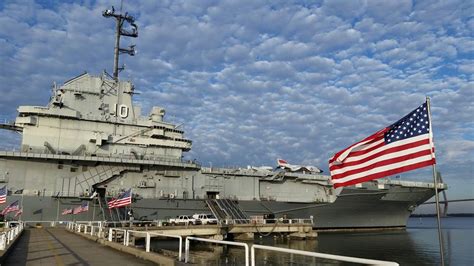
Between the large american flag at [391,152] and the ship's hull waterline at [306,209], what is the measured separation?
28.2m

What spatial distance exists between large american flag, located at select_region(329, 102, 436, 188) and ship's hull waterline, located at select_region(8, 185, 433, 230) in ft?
92.5

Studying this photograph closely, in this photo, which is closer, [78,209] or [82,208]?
[82,208]

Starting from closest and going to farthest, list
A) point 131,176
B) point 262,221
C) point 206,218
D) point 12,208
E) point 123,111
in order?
point 12,208 → point 206,218 → point 262,221 → point 131,176 → point 123,111

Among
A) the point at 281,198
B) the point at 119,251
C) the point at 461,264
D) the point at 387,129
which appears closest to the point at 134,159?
the point at 281,198

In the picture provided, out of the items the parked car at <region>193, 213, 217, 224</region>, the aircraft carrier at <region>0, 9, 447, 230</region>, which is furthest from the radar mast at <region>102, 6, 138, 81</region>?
the parked car at <region>193, 213, 217, 224</region>

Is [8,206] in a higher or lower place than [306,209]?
higher

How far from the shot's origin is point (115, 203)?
29359 mm

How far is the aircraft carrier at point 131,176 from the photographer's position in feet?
114

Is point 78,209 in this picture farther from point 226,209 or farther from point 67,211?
point 226,209

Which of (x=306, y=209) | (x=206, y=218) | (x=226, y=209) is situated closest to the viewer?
(x=206, y=218)

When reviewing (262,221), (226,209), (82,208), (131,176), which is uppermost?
(131,176)

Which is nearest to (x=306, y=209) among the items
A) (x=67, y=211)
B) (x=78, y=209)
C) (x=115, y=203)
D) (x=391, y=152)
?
(x=115, y=203)

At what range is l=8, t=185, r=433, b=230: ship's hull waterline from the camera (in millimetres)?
34281

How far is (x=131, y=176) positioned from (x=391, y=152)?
1240 inches
